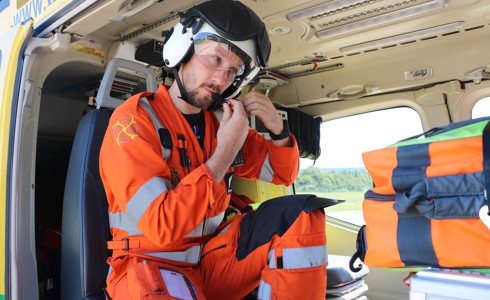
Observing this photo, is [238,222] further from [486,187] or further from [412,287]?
[486,187]

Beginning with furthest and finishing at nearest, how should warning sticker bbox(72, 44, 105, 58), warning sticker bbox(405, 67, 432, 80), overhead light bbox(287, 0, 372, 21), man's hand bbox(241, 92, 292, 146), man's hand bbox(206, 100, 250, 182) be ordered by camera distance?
warning sticker bbox(405, 67, 432, 80) → warning sticker bbox(72, 44, 105, 58) → overhead light bbox(287, 0, 372, 21) → man's hand bbox(241, 92, 292, 146) → man's hand bbox(206, 100, 250, 182)

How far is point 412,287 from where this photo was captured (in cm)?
90

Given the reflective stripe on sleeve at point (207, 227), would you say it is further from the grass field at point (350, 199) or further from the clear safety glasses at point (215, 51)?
the grass field at point (350, 199)

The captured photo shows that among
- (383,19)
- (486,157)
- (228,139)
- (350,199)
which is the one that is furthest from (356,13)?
(486,157)

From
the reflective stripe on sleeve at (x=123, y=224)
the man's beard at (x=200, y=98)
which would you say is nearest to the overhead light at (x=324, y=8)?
the man's beard at (x=200, y=98)

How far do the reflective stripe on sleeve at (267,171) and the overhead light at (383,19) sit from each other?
925 mm

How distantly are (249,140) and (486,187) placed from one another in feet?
5.11

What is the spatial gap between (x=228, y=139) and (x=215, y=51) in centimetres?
42

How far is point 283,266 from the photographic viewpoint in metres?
1.61

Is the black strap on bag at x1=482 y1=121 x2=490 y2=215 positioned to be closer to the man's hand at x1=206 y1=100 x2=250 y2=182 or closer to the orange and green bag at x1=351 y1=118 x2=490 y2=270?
the orange and green bag at x1=351 y1=118 x2=490 y2=270

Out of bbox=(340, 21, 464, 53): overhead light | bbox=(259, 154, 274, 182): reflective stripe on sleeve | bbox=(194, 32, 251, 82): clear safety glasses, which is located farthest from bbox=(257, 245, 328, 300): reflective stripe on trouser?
bbox=(340, 21, 464, 53): overhead light

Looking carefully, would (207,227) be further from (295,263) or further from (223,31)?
(223,31)

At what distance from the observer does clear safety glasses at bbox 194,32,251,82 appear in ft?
5.87

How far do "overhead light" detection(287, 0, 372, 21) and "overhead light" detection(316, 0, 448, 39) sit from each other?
21cm
